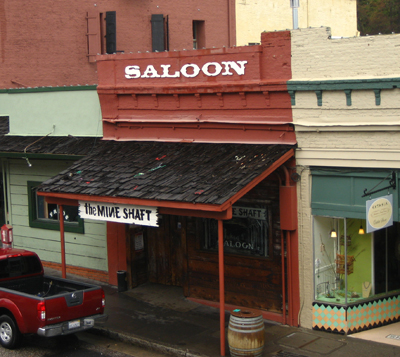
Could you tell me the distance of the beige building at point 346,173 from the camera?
11.2 m

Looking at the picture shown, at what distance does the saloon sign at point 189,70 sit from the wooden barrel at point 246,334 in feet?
17.5

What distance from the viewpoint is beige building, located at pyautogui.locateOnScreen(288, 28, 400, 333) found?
1118 cm

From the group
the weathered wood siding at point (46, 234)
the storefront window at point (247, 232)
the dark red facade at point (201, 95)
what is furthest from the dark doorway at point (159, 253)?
the dark red facade at point (201, 95)

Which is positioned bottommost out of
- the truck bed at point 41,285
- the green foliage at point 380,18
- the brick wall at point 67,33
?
the truck bed at point 41,285

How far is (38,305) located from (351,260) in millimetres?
6333

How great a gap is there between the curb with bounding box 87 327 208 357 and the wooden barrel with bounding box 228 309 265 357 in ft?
2.60

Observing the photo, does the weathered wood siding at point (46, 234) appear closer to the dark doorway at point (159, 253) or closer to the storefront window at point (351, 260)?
the dark doorway at point (159, 253)

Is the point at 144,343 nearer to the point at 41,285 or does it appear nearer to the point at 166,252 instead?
the point at 41,285

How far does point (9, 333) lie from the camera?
11523mm

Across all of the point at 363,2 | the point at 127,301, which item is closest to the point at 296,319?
the point at 127,301

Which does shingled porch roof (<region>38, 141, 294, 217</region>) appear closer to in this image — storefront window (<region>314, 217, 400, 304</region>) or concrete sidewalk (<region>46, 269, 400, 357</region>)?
storefront window (<region>314, 217, 400, 304</region>)

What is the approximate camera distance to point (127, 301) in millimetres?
14578

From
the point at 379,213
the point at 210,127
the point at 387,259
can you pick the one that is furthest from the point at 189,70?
the point at 387,259

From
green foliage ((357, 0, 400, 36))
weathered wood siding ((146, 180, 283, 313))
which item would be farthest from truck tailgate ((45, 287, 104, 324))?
green foliage ((357, 0, 400, 36))
